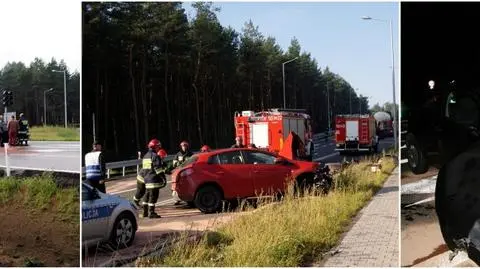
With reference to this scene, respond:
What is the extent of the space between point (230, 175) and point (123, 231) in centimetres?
162

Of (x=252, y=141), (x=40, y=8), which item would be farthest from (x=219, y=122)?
(x=40, y=8)

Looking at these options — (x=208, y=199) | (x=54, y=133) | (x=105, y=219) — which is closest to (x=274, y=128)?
(x=208, y=199)

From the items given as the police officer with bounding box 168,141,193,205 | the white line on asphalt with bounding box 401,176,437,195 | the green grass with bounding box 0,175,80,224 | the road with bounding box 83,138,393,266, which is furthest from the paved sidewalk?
the green grass with bounding box 0,175,80,224

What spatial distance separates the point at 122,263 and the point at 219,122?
210 cm

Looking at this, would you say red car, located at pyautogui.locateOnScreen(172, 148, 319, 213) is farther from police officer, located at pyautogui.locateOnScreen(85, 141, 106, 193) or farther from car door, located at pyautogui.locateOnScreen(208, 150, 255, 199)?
police officer, located at pyautogui.locateOnScreen(85, 141, 106, 193)

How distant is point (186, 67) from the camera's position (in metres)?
7.73

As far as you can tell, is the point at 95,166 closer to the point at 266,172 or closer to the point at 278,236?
the point at 266,172

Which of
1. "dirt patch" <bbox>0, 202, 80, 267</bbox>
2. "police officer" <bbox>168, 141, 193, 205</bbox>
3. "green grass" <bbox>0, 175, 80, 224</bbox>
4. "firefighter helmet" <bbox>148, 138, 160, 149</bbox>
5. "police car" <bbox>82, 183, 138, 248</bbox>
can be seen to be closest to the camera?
"police car" <bbox>82, 183, 138, 248</bbox>

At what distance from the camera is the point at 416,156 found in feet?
23.6

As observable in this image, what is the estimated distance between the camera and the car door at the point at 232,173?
26.2ft

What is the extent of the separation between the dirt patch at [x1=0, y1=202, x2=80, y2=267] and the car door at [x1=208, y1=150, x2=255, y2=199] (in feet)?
6.23

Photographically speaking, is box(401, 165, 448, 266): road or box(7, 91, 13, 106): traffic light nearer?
box(401, 165, 448, 266): road

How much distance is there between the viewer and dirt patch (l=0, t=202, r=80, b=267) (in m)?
7.32

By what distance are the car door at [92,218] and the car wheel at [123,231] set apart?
0.49 feet
